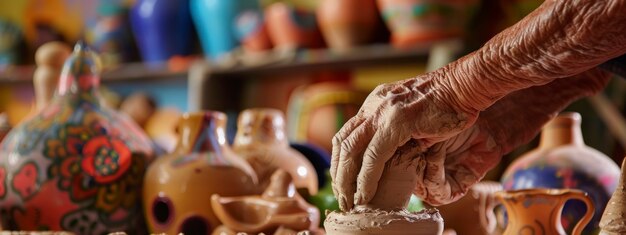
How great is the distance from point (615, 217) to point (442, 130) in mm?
217

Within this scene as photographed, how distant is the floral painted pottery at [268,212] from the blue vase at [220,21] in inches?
78.6

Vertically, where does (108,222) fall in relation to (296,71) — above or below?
below

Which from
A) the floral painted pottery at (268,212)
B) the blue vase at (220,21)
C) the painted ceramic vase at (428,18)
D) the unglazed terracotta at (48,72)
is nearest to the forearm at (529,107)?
the floral painted pottery at (268,212)

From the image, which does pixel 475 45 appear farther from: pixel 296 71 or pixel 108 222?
pixel 108 222

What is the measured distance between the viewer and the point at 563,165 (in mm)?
1465

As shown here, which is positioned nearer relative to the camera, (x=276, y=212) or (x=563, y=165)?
(x=276, y=212)

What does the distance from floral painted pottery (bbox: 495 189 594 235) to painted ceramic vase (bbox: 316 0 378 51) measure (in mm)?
1736

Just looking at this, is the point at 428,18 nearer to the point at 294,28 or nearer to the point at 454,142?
the point at 294,28

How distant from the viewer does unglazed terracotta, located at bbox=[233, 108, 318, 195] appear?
4.81ft

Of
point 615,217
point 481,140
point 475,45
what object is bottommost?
point 615,217

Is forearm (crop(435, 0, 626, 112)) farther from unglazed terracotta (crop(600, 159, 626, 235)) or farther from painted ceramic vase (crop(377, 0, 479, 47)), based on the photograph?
painted ceramic vase (crop(377, 0, 479, 47))

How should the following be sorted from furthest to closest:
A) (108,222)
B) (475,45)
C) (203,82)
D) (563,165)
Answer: (203,82)
(475,45)
(563,165)
(108,222)

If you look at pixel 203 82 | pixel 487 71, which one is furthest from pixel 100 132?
pixel 203 82

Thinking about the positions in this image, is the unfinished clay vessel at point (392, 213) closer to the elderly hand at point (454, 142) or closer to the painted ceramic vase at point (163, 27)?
the elderly hand at point (454, 142)
